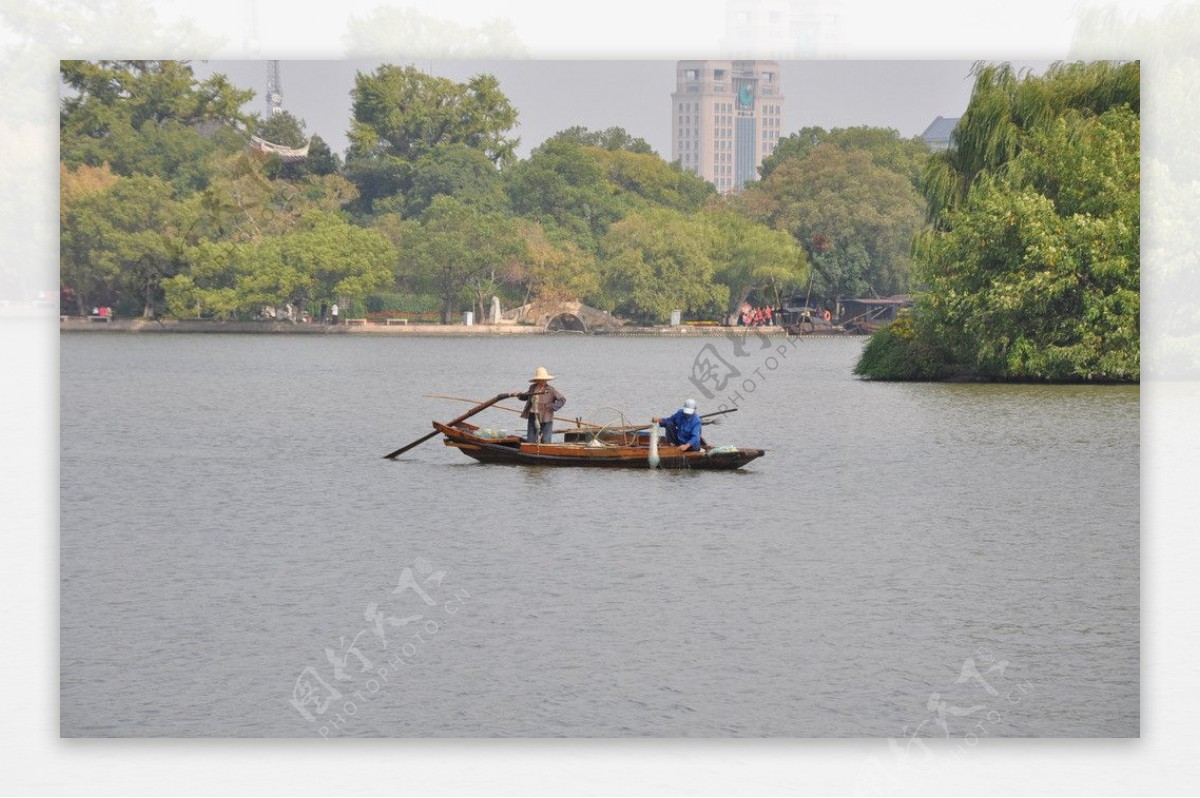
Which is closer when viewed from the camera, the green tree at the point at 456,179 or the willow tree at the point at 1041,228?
the willow tree at the point at 1041,228

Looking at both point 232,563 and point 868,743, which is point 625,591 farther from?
point 868,743

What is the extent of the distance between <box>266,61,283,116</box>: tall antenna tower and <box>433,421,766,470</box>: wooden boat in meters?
4.49

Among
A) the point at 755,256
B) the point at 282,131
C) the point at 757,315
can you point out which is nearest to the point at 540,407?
the point at 282,131

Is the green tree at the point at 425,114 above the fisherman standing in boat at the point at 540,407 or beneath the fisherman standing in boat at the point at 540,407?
above

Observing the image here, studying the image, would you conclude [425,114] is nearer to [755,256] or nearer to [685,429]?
[755,256]

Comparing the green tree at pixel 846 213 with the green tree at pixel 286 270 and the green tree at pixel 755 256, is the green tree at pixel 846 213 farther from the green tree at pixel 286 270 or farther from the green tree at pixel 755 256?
the green tree at pixel 286 270

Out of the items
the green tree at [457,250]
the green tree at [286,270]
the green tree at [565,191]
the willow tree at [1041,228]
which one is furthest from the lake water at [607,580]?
the green tree at [457,250]

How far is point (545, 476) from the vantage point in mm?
21828

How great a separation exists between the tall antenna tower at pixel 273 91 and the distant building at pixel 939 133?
11045mm

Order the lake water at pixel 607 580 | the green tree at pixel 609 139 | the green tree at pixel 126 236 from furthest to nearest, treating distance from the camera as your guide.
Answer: the green tree at pixel 126 236 → the green tree at pixel 609 139 → the lake water at pixel 607 580

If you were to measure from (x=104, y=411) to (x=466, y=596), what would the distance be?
1829 centimetres

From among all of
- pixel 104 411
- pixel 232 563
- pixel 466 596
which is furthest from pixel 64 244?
pixel 466 596

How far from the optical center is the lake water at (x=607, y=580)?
10.5 meters

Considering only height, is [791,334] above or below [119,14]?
below
